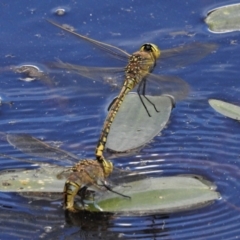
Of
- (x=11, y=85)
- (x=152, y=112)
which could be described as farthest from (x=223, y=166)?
(x=11, y=85)

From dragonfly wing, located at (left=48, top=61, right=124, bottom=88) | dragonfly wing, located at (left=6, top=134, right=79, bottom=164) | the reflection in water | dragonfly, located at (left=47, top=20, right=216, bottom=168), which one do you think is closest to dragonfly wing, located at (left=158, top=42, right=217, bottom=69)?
dragonfly, located at (left=47, top=20, right=216, bottom=168)

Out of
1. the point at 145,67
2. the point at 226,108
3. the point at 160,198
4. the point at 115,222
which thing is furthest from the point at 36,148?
the point at 226,108

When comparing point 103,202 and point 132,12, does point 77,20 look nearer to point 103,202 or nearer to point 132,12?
point 132,12

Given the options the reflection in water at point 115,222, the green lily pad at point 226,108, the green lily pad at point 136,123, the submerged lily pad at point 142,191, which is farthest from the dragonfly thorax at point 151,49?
the reflection in water at point 115,222

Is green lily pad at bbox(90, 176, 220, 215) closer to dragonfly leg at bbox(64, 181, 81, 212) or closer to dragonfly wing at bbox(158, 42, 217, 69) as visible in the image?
dragonfly leg at bbox(64, 181, 81, 212)

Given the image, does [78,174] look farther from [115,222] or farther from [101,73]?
[101,73]

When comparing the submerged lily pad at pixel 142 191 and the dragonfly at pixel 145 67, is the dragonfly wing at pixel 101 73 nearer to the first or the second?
the dragonfly at pixel 145 67
